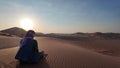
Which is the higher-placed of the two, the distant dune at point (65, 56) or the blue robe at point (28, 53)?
the blue robe at point (28, 53)

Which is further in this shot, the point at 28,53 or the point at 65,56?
the point at 65,56

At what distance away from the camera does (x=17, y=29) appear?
43.1 m

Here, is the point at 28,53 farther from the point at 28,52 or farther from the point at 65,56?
the point at 65,56

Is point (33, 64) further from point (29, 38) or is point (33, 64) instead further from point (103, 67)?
point (103, 67)

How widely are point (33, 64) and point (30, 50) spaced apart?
623 millimetres

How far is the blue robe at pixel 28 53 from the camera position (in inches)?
279

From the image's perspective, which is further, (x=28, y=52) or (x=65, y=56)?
(x=65, y=56)

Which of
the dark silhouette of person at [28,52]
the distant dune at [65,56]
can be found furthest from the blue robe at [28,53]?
the distant dune at [65,56]

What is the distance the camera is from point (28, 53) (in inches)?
282

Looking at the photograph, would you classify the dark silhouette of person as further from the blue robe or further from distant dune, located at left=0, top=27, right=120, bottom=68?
distant dune, located at left=0, top=27, right=120, bottom=68

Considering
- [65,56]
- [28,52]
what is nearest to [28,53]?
[28,52]

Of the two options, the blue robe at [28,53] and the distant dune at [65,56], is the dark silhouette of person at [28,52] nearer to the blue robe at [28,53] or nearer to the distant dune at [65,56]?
the blue robe at [28,53]

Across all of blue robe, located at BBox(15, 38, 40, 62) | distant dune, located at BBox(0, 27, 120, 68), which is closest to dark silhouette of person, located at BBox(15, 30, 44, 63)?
blue robe, located at BBox(15, 38, 40, 62)

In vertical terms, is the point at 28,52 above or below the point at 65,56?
above
